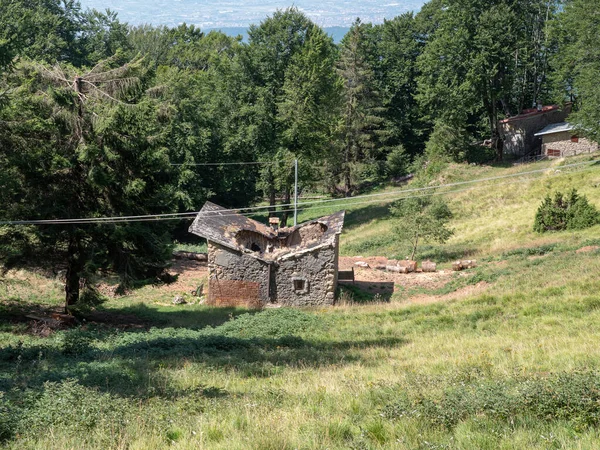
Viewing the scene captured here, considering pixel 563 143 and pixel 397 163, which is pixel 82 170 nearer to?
pixel 397 163

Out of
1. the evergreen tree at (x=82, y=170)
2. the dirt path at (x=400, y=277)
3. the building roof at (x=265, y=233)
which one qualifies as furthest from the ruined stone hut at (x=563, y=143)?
the evergreen tree at (x=82, y=170)

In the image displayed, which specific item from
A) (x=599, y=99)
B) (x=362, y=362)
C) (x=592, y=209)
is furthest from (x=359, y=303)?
(x=599, y=99)

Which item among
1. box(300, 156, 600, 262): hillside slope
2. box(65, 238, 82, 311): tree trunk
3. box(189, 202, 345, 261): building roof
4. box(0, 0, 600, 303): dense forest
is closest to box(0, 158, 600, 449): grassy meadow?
box(65, 238, 82, 311): tree trunk

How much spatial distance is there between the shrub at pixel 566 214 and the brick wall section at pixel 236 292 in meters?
19.8

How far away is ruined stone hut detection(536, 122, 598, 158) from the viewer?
56.1m

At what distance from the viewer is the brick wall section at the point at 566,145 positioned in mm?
55875

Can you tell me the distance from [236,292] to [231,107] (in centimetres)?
2545

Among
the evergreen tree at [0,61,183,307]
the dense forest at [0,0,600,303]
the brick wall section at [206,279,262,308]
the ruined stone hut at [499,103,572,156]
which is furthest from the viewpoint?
the ruined stone hut at [499,103,572,156]

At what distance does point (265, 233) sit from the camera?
31312 mm

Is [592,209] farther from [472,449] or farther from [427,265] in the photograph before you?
[472,449]

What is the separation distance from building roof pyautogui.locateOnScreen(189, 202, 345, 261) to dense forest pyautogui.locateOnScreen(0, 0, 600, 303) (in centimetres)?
235

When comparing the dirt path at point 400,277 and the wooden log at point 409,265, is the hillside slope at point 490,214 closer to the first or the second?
the wooden log at point 409,265

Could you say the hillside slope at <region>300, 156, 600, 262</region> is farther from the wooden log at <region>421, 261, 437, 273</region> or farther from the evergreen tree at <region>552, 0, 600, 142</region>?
the evergreen tree at <region>552, 0, 600, 142</region>

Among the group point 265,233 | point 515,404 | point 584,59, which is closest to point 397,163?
point 584,59
